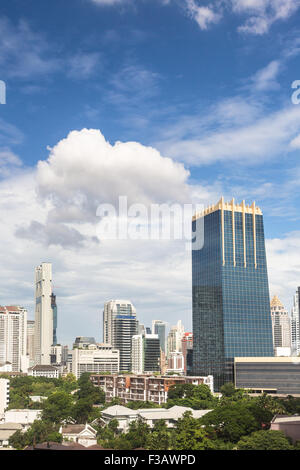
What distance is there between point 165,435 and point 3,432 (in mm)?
27547

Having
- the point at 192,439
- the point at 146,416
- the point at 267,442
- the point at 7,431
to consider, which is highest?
the point at 267,442

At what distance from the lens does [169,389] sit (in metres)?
102

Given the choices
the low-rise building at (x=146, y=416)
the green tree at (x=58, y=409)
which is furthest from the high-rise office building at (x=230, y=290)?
the low-rise building at (x=146, y=416)

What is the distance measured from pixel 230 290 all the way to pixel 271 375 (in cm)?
2241

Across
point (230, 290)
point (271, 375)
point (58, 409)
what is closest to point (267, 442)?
point (58, 409)

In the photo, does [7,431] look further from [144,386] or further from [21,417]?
[144,386]

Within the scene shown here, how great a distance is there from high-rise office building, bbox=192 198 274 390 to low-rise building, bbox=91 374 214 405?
1083 centimetres

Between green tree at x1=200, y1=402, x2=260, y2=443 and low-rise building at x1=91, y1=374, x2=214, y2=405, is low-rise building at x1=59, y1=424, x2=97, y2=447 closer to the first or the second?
green tree at x1=200, y1=402, x2=260, y2=443

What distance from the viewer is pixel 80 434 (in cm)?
7100

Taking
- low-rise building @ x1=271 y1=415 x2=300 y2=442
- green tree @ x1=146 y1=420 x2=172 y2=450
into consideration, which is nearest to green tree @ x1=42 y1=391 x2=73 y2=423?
green tree @ x1=146 y1=420 x2=172 y2=450

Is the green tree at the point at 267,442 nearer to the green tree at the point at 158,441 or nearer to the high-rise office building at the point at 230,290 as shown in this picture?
the green tree at the point at 158,441
